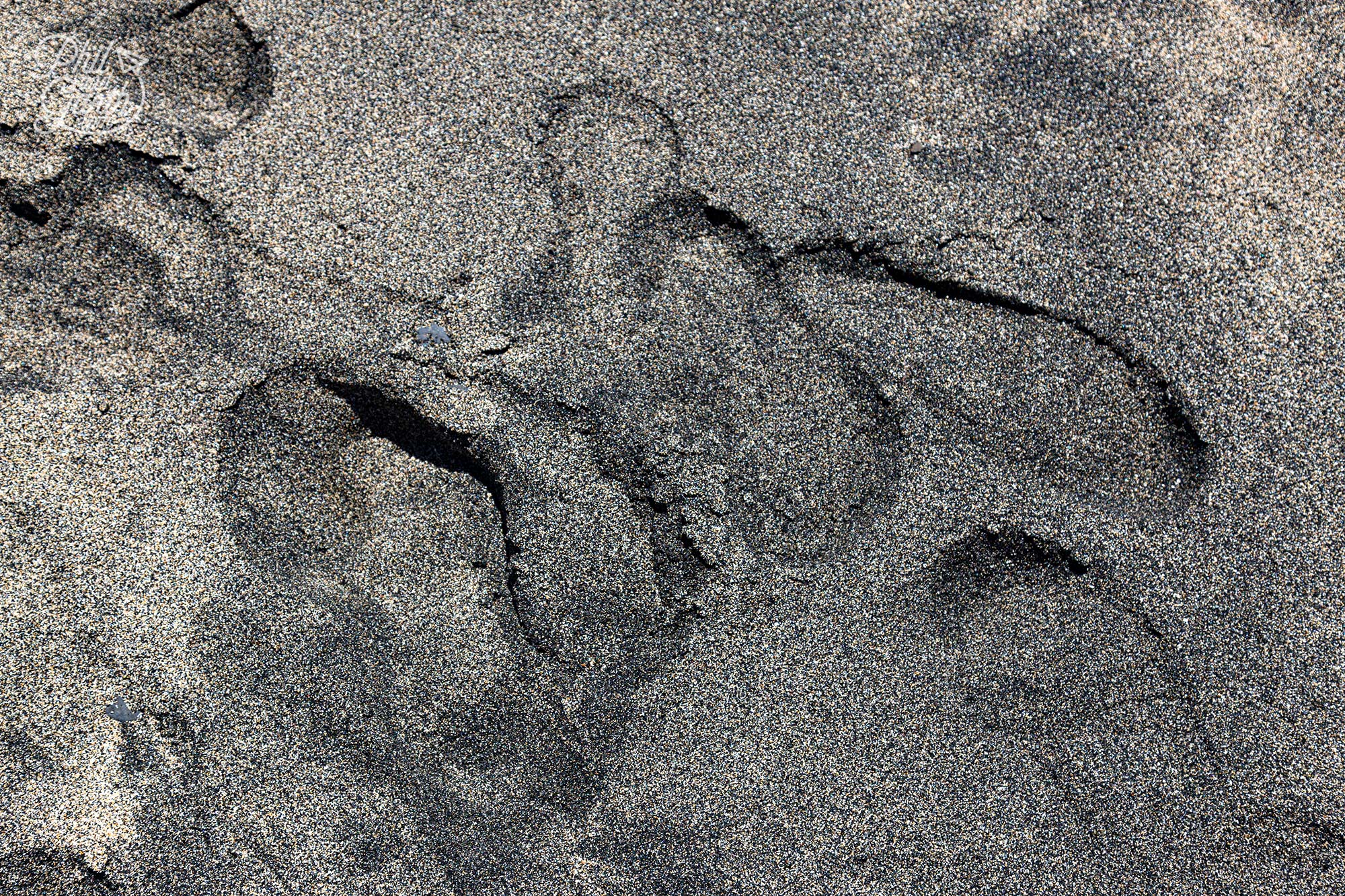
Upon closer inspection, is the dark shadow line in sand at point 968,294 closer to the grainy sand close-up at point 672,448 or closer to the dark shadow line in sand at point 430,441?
the grainy sand close-up at point 672,448

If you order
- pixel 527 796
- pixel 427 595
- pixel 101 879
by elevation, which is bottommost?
pixel 101 879

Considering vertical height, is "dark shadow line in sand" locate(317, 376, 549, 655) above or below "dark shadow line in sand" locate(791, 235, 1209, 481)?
below

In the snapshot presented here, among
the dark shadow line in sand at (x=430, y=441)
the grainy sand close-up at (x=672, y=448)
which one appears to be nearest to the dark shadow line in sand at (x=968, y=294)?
the grainy sand close-up at (x=672, y=448)

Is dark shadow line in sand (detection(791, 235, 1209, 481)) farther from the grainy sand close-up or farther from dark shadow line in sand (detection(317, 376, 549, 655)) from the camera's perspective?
dark shadow line in sand (detection(317, 376, 549, 655))

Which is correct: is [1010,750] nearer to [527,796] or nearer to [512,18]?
[527,796]

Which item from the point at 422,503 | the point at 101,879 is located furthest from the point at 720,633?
the point at 101,879

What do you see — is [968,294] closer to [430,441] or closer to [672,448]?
[672,448]

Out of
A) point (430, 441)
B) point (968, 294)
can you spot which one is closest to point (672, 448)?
point (430, 441)

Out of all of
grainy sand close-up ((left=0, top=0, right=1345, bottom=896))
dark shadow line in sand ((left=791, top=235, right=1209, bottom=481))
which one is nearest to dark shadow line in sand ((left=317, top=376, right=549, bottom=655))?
grainy sand close-up ((left=0, top=0, right=1345, bottom=896))
